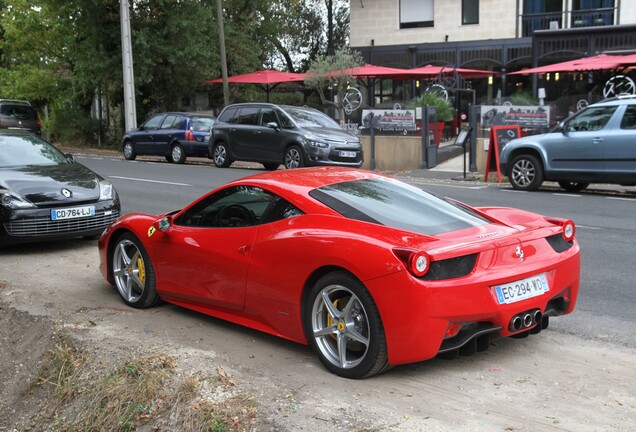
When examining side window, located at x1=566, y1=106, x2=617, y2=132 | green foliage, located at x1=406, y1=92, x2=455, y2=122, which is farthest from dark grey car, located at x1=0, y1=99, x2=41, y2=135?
side window, located at x1=566, y1=106, x2=617, y2=132

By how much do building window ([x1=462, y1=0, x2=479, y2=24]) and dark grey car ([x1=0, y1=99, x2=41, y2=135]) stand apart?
1865 cm

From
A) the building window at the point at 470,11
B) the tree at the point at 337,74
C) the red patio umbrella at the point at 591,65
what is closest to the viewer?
the red patio umbrella at the point at 591,65

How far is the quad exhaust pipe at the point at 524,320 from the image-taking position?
4.69m

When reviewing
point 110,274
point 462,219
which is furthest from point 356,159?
point 462,219

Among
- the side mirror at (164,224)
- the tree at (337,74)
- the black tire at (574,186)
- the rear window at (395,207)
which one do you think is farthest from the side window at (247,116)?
the rear window at (395,207)

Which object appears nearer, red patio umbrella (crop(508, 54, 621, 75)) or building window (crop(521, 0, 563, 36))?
red patio umbrella (crop(508, 54, 621, 75))

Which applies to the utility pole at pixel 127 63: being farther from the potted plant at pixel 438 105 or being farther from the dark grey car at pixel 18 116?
the potted plant at pixel 438 105

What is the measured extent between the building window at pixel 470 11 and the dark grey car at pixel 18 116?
18652mm

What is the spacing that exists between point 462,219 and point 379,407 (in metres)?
1.63

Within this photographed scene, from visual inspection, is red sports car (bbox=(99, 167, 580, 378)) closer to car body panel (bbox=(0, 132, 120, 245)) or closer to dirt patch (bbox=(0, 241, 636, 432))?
dirt patch (bbox=(0, 241, 636, 432))

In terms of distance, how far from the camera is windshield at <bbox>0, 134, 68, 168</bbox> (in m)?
9.82

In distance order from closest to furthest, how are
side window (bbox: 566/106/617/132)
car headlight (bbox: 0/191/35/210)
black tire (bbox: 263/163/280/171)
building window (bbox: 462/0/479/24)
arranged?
car headlight (bbox: 0/191/35/210), side window (bbox: 566/106/617/132), black tire (bbox: 263/163/280/171), building window (bbox: 462/0/479/24)

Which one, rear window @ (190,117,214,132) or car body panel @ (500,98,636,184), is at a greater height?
rear window @ (190,117,214,132)

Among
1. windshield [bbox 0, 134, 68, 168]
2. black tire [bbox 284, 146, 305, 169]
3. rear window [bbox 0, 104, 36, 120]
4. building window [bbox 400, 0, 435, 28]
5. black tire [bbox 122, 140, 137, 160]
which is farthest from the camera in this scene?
building window [bbox 400, 0, 435, 28]
